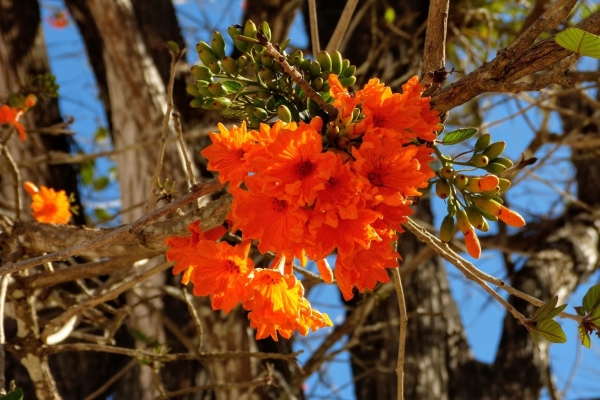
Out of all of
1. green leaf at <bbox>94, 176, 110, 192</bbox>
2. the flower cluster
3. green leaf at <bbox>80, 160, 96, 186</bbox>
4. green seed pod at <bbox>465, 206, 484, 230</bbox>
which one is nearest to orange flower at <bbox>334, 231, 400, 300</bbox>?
the flower cluster

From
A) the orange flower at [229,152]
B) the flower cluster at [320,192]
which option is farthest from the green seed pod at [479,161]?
the orange flower at [229,152]

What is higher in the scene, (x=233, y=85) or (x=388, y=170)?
(x=233, y=85)

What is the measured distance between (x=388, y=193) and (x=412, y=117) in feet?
0.53

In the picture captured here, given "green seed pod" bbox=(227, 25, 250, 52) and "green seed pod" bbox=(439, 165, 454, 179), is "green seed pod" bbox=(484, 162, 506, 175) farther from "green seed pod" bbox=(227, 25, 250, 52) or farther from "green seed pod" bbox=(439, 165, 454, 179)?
"green seed pod" bbox=(227, 25, 250, 52)

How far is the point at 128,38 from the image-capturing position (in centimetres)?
339

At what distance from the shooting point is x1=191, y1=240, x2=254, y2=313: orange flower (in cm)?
133

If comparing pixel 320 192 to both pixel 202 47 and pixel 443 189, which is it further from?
pixel 202 47

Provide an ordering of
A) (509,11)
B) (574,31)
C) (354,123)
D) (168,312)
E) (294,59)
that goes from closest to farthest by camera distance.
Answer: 1. (574,31)
2. (354,123)
3. (294,59)
4. (168,312)
5. (509,11)

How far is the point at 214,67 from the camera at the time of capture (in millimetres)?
1520

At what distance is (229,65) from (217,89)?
8 centimetres

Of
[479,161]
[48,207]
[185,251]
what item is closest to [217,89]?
[185,251]

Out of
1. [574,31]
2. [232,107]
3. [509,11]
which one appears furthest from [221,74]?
[509,11]

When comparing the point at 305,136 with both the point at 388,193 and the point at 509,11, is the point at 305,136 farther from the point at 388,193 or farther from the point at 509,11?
the point at 509,11

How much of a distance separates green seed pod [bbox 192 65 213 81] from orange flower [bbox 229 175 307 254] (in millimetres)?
389
